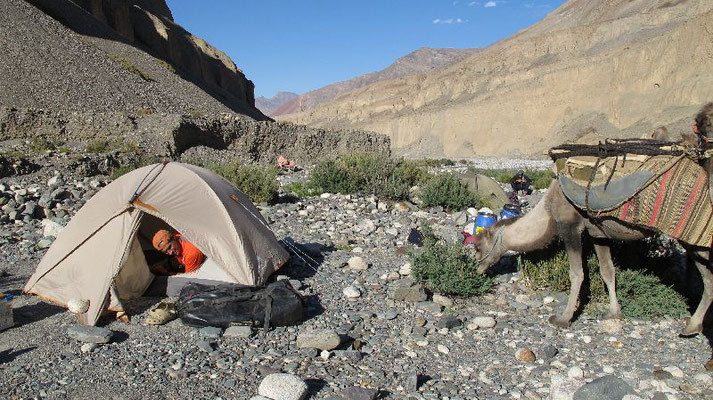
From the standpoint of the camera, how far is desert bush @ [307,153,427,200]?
539 inches

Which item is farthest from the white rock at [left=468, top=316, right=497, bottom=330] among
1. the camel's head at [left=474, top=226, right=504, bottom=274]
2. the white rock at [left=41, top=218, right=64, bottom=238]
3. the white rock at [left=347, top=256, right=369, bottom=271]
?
the white rock at [left=41, top=218, right=64, bottom=238]

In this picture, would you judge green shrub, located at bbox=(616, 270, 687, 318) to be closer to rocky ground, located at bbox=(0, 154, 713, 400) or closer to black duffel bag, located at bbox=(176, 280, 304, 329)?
rocky ground, located at bbox=(0, 154, 713, 400)

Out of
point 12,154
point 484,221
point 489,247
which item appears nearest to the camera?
point 489,247

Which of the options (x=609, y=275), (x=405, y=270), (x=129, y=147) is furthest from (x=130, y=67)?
(x=609, y=275)

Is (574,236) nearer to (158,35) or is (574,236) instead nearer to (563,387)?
(563,387)

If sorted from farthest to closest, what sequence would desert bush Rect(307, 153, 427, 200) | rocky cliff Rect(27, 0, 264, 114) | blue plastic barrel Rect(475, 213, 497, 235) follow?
rocky cliff Rect(27, 0, 264, 114) → desert bush Rect(307, 153, 427, 200) → blue plastic barrel Rect(475, 213, 497, 235)

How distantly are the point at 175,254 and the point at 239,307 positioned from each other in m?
1.74

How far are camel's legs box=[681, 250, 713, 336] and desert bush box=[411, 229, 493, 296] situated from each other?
7.31 feet

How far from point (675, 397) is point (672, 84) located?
147 feet

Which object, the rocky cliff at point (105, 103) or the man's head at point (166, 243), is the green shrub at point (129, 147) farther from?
the man's head at point (166, 243)

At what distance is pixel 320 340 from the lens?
212 inches

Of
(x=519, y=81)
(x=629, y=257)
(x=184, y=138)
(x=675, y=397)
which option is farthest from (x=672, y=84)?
(x=675, y=397)

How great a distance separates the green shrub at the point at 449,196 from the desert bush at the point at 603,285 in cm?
552

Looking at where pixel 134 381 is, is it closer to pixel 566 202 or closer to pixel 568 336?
pixel 568 336
